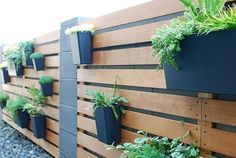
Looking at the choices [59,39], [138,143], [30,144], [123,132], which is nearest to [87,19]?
[59,39]

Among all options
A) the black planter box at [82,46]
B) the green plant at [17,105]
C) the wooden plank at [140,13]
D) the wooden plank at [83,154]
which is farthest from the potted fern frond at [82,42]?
the green plant at [17,105]

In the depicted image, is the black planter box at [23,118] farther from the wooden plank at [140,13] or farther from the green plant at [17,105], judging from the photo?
the wooden plank at [140,13]

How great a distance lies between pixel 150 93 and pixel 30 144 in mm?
2785

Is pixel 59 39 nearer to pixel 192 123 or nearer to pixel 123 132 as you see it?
pixel 123 132

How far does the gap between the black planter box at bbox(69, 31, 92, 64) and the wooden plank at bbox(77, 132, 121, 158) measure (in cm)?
71

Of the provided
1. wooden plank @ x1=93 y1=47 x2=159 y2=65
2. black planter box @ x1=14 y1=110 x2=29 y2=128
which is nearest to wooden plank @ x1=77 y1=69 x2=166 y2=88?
wooden plank @ x1=93 y1=47 x2=159 y2=65

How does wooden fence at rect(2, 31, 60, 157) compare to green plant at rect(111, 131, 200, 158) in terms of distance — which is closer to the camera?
green plant at rect(111, 131, 200, 158)

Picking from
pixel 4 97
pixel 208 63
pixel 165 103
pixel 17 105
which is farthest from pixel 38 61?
pixel 208 63

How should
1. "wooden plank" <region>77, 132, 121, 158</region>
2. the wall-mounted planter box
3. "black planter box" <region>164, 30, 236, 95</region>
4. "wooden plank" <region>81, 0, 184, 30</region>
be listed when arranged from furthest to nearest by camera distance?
the wall-mounted planter box, "wooden plank" <region>77, 132, 121, 158</region>, "wooden plank" <region>81, 0, 184, 30</region>, "black planter box" <region>164, 30, 236, 95</region>

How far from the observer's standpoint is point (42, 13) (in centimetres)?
418

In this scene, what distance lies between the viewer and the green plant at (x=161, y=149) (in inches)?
59.8

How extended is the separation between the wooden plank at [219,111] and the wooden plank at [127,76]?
1.12 ft

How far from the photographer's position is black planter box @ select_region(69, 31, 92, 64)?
2416 mm

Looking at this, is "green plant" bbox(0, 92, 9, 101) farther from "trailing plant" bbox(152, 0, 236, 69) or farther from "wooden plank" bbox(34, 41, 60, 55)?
"trailing plant" bbox(152, 0, 236, 69)
